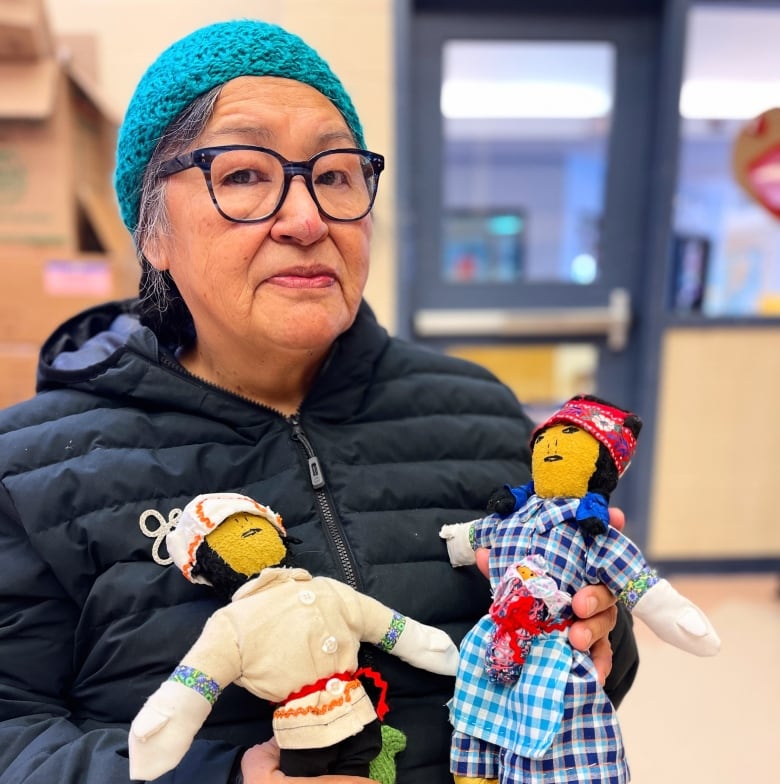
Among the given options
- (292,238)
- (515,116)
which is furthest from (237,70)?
(515,116)

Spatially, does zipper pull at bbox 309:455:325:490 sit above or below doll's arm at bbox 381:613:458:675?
above

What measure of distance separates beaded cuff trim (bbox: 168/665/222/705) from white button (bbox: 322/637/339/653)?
11cm

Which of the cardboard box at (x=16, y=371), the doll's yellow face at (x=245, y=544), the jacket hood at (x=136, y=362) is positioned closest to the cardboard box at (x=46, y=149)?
the cardboard box at (x=16, y=371)

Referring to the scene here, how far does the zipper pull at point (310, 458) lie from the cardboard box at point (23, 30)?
4.95ft

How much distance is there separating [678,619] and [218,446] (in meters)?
0.62

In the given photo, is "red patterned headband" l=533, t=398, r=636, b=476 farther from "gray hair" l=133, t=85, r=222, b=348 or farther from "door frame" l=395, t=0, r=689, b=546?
"door frame" l=395, t=0, r=689, b=546

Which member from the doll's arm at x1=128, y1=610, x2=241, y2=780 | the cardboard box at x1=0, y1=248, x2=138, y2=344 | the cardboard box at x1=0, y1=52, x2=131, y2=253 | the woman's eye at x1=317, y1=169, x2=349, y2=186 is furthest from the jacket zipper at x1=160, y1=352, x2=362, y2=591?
the cardboard box at x1=0, y1=52, x2=131, y2=253

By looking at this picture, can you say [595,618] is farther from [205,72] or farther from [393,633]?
[205,72]

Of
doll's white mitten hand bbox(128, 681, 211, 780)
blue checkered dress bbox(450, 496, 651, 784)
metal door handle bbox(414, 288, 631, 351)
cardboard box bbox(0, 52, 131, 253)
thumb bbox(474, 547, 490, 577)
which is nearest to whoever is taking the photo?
doll's white mitten hand bbox(128, 681, 211, 780)

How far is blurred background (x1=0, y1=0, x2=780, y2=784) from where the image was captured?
91.7 inches

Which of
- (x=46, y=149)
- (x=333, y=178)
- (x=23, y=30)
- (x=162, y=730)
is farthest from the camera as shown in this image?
(x=46, y=149)

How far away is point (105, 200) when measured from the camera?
2244 millimetres

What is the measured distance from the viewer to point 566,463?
832 millimetres

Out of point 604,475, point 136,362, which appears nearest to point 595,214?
point 604,475
